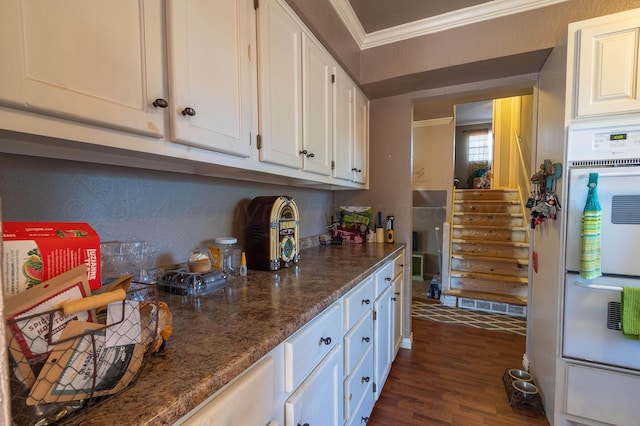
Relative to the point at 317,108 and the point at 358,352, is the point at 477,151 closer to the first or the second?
the point at 317,108

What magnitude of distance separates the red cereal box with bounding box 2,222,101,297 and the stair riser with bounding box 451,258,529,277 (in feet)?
12.6

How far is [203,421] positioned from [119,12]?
3.06 ft

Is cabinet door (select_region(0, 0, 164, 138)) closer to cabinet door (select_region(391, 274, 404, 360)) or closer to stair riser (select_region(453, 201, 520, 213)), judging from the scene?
cabinet door (select_region(391, 274, 404, 360))

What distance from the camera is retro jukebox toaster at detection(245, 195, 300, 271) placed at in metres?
1.35

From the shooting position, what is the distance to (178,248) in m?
1.18

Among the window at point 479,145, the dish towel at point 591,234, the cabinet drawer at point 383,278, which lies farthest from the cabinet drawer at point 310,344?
the window at point 479,145

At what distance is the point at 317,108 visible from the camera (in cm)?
161

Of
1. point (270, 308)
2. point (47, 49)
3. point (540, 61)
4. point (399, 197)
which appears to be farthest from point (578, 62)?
point (47, 49)

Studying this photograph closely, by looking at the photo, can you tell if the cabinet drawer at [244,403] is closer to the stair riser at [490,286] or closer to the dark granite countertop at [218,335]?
the dark granite countertop at [218,335]

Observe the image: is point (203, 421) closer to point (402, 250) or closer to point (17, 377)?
point (17, 377)

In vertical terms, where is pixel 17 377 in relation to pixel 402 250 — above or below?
above

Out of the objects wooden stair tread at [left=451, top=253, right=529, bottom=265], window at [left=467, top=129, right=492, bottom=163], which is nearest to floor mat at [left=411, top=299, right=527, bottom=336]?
wooden stair tread at [left=451, top=253, right=529, bottom=265]

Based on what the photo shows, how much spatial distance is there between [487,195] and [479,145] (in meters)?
2.70

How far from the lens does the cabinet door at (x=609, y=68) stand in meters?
1.31
